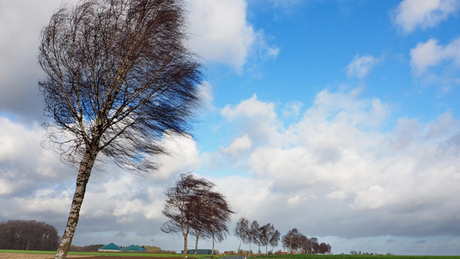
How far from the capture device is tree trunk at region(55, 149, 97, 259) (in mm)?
7836

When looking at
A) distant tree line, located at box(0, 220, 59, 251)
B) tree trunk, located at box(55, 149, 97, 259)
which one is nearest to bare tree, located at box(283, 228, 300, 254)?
distant tree line, located at box(0, 220, 59, 251)

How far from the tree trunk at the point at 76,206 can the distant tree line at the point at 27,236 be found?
10736 cm

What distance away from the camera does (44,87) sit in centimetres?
969

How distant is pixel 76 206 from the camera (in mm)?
8312

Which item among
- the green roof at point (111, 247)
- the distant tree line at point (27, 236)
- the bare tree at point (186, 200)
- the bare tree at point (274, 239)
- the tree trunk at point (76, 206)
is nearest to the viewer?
the tree trunk at point (76, 206)

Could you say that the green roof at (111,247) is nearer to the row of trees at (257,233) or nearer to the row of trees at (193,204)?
the row of trees at (257,233)

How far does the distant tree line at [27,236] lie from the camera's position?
91375 millimetres

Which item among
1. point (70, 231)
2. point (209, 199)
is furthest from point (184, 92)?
point (209, 199)

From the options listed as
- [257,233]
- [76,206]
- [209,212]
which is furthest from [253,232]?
[76,206]

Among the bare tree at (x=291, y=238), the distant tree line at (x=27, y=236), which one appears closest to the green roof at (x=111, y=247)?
the distant tree line at (x=27, y=236)

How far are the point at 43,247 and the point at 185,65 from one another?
116807mm

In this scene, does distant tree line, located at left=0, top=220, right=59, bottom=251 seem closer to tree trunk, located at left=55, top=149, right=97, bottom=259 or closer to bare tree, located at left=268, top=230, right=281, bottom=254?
bare tree, located at left=268, top=230, right=281, bottom=254

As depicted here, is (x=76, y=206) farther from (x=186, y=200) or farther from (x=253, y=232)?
(x=253, y=232)

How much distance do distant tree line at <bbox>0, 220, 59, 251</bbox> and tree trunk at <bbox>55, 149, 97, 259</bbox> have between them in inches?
4227
